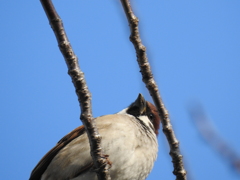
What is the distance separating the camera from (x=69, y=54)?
2.87 m

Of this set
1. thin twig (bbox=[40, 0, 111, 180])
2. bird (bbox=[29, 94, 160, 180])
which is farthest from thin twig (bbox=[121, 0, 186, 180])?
bird (bbox=[29, 94, 160, 180])

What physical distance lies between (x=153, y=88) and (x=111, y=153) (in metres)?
1.53

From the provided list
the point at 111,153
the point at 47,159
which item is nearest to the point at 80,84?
the point at 111,153

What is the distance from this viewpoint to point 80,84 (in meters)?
3.00

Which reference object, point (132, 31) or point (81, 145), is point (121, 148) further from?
point (132, 31)

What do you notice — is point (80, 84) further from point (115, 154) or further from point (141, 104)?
point (141, 104)

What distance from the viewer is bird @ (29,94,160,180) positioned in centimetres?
441

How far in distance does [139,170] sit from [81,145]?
33.1 inches

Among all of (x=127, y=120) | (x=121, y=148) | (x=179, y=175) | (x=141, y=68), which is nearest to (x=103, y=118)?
(x=127, y=120)

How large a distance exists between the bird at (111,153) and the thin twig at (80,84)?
0.79 m

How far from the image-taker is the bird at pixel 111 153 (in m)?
4.41

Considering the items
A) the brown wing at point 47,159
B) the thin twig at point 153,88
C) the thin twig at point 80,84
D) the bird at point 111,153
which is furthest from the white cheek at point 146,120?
the thin twig at point 80,84

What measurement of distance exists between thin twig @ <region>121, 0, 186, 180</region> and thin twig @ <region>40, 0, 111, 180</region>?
516 mm

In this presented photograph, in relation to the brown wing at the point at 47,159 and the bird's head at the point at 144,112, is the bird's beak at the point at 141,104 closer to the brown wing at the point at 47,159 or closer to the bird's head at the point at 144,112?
the bird's head at the point at 144,112
